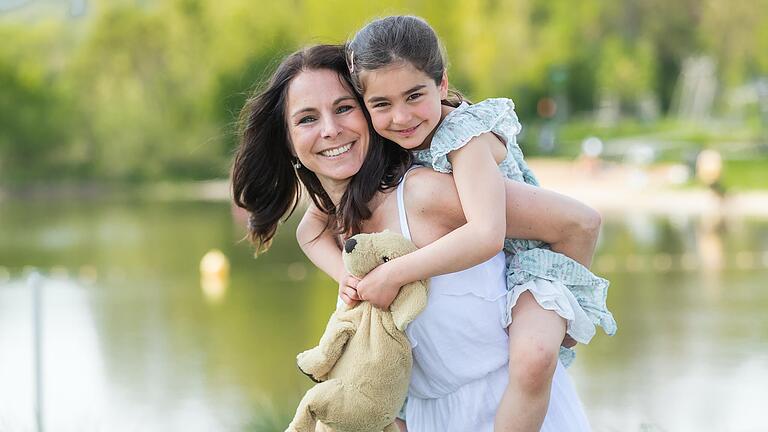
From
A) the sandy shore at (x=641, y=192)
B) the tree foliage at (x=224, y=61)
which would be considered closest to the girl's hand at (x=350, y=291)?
the sandy shore at (x=641, y=192)

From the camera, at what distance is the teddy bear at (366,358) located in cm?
187

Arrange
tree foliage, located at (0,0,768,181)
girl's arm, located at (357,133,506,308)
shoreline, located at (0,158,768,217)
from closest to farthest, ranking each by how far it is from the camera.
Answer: girl's arm, located at (357,133,506,308) < shoreline, located at (0,158,768,217) < tree foliage, located at (0,0,768,181)

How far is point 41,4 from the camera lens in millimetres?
61594

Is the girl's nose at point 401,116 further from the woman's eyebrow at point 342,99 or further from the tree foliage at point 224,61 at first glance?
the tree foliage at point 224,61

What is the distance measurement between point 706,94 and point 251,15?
1521 centimetres

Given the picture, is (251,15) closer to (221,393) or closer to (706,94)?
(706,94)

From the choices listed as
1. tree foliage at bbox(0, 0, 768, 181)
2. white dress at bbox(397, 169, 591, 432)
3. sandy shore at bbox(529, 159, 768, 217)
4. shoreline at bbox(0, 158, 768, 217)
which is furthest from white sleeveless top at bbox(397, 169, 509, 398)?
tree foliage at bbox(0, 0, 768, 181)

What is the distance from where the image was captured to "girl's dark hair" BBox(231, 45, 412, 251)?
78.4 inches

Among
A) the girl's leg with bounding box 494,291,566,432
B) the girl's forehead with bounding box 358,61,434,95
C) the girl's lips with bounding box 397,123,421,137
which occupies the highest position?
the girl's forehead with bounding box 358,61,434,95

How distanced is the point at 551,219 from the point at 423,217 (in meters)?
0.21

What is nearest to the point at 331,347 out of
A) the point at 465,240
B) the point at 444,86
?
the point at 465,240

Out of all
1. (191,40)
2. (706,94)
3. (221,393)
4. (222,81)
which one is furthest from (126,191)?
(221,393)

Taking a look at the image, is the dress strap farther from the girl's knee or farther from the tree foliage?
the tree foliage

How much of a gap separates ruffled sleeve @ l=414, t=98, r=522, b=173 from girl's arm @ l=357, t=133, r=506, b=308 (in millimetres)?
24
